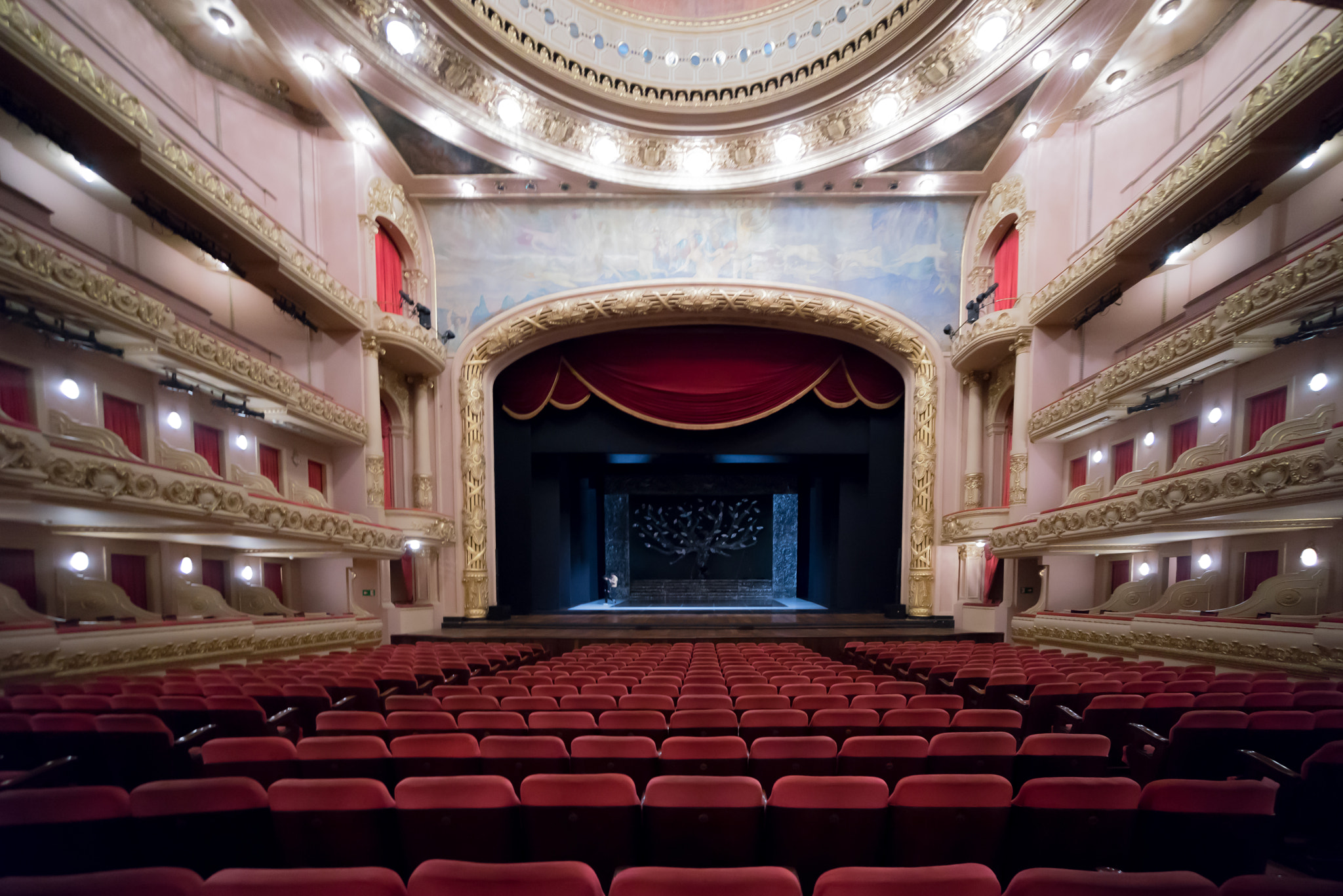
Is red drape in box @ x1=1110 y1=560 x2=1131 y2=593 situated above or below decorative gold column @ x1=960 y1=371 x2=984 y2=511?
below

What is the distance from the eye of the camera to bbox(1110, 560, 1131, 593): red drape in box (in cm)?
841

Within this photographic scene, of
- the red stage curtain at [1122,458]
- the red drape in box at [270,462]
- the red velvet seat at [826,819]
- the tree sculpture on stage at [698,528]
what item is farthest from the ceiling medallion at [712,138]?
the red velvet seat at [826,819]

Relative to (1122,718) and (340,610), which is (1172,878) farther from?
(340,610)

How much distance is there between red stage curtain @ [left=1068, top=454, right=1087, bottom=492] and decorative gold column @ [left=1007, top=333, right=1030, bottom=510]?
2.69 ft

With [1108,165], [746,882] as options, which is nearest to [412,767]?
[746,882]

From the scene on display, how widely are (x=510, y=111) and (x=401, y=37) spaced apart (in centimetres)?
201

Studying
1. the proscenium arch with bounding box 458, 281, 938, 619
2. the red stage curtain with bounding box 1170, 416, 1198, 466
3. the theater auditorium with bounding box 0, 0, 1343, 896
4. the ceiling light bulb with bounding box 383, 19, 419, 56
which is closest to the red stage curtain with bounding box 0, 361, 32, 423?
the theater auditorium with bounding box 0, 0, 1343, 896

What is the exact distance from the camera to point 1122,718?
116 inches

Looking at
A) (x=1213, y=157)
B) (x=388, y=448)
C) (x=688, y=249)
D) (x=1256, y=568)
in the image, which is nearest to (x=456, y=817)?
(x=1256, y=568)

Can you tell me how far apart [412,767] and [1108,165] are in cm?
1198

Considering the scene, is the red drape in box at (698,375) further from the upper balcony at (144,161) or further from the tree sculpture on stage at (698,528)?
the tree sculpture on stage at (698,528)

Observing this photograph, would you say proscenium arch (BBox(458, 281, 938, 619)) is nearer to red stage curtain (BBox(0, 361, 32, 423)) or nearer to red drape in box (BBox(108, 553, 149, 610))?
red drape in box (BBox(108, 553, 149, 610))

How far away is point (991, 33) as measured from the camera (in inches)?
329

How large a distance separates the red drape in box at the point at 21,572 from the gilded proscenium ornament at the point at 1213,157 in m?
13.6
